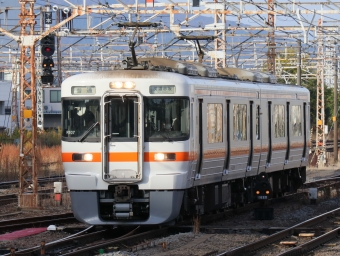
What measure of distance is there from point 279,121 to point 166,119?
22.0 feet

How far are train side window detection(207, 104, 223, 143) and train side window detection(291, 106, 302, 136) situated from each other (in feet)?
18.0

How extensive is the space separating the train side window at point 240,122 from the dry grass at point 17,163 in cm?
1332

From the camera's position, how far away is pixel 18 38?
22.2 meters

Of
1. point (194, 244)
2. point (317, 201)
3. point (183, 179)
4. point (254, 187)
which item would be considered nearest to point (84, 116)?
point (183, 179)

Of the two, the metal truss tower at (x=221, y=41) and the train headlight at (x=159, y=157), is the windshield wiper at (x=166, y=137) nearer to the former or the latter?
the train headlight at (x=159, y=157)

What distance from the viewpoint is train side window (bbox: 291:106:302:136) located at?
22594 mm

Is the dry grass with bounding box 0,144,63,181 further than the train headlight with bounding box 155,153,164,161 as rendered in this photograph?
Yes

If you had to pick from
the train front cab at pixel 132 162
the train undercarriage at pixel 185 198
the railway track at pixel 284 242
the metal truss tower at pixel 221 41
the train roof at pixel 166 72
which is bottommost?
the railway track at pixel 284 242

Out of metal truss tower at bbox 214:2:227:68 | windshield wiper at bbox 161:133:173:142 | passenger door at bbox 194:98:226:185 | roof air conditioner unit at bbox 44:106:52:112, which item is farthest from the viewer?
roof air conditioner unit at bbox 44:106:52:112

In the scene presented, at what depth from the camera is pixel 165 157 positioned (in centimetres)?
1504

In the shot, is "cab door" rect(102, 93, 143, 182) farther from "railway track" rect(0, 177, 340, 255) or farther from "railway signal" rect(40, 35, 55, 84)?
"railway signal" rect(40, 35, 55, 84)

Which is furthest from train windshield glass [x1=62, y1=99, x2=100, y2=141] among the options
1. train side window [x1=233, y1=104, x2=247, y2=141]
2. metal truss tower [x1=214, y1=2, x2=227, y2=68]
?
metal truss tower [x1=214, y1=2, x2=227, y2=68]

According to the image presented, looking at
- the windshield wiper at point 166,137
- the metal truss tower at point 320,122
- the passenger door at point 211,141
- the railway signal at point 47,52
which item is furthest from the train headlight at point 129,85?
the metal truss tower at point 320,122

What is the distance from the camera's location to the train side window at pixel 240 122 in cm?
1827
